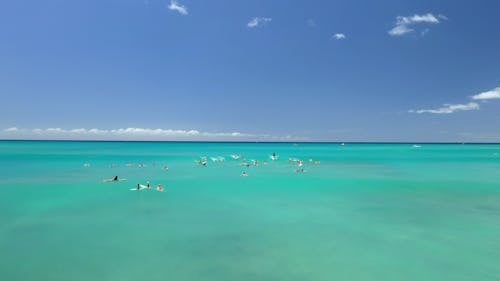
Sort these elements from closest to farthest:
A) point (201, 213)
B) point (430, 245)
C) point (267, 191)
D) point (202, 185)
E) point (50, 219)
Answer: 1. point (430, 245)
2. point (50, 219)
3. point (201, 213)
4. point (267, 191)
5. point (202, 185)

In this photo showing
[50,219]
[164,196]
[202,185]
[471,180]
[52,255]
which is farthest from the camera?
[471,180]

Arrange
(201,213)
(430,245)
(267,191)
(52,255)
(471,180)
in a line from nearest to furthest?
(52,255) < (430,245) < (201,213) < (267,191) < (471,180)

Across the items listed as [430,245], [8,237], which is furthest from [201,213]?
[430,245]

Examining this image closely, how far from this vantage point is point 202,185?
28.0 meters

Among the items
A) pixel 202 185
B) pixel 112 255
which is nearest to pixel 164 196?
pixel 202 185

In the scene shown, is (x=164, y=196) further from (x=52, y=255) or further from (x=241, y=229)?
(x=52, y=255)

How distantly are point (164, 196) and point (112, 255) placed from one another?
37.8 ft

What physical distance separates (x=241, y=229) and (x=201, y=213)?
11.9 ft

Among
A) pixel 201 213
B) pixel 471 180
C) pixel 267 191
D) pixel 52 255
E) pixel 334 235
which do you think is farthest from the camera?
pixel 471 180

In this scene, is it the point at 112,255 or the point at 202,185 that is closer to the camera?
the point at 112,255

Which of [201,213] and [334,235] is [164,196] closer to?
[201,213]

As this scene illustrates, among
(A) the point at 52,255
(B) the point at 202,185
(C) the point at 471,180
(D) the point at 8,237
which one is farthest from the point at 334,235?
(C) the point at 471,180

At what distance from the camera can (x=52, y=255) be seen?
1123 cm

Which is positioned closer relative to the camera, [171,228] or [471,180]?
[171,228]
